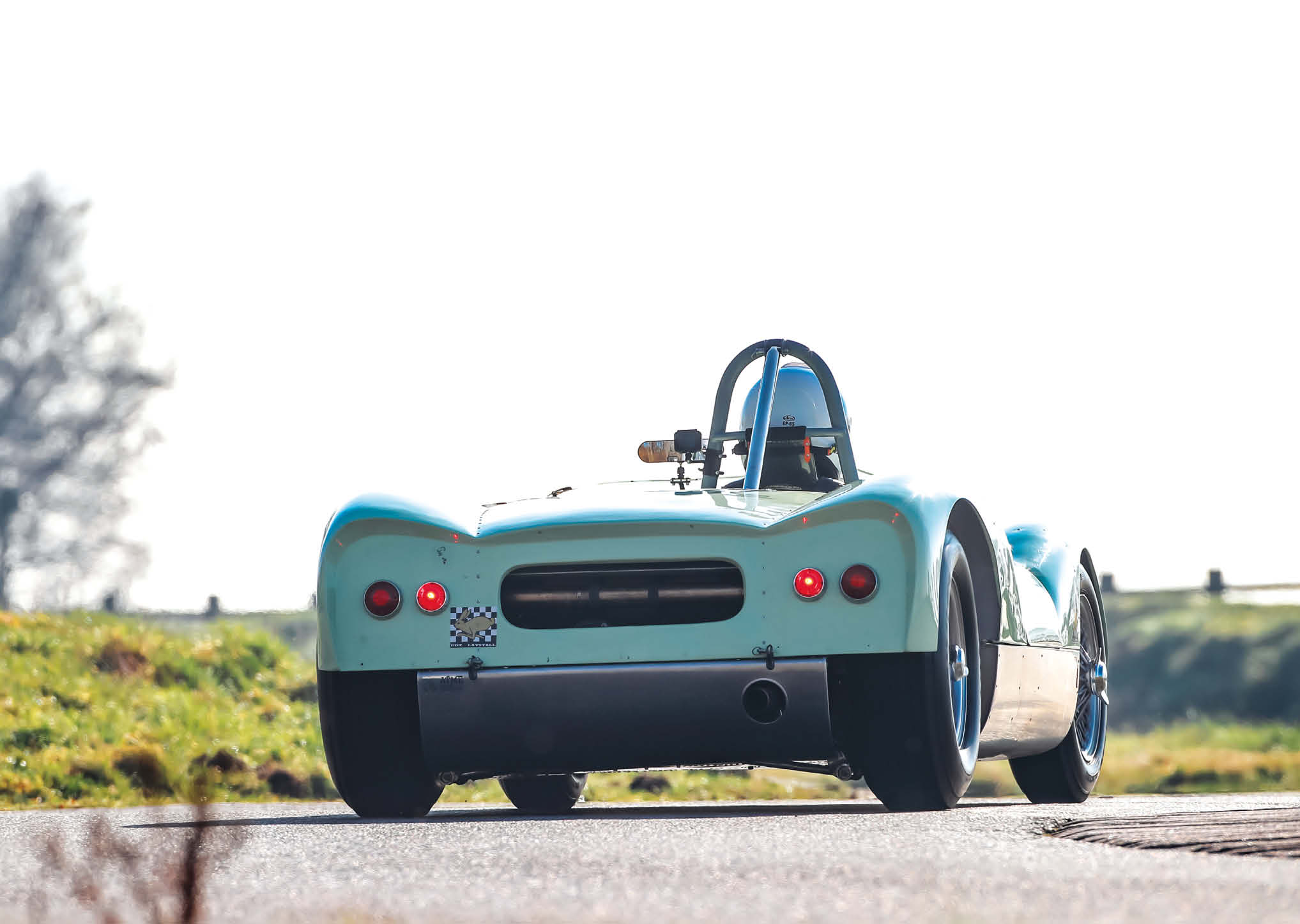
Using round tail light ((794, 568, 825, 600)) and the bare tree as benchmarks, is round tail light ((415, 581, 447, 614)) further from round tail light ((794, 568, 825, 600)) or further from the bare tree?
the bare tree

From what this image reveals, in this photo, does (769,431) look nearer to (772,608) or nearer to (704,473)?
(704,473)

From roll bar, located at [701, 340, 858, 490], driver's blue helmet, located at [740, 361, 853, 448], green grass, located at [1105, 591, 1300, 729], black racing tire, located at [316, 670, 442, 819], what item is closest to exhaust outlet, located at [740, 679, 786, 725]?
black racing tire, located at [316, 670, 442, 819]

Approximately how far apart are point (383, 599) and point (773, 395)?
228 cm

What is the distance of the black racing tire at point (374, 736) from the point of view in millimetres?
6371

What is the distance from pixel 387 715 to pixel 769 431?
225 centimetres

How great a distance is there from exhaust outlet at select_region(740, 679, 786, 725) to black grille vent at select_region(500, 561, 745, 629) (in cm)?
24

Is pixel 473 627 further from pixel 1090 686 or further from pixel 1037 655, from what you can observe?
pixel 1090 686

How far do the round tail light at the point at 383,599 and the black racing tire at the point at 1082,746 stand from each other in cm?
294

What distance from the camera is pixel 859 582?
6.00m

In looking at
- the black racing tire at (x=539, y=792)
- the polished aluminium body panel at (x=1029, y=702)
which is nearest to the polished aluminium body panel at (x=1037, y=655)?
the polished aluminium body panel at (x=1029, y=702)

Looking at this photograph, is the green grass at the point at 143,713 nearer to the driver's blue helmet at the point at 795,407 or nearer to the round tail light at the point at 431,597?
the driver's blue helmet at the point at 795,407

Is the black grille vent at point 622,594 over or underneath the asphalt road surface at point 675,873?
over

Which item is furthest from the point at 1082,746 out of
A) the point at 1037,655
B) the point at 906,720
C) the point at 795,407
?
the point at 906,720

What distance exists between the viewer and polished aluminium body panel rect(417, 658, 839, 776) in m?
5.95
